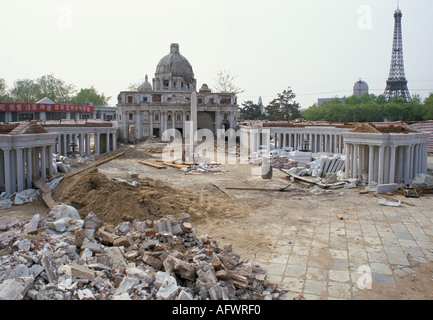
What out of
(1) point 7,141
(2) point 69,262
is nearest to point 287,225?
(2) point 69,262

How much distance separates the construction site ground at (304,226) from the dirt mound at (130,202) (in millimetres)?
44

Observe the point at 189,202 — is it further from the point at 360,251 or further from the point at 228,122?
the point at 228,122

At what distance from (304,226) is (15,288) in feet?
32.4

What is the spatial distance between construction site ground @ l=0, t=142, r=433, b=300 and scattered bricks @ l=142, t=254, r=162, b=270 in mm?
2838

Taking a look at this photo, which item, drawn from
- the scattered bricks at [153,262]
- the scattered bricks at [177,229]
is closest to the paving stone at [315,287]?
the scattered bricks at [153,262]

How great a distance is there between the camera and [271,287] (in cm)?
867

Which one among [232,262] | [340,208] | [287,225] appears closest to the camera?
[232,262]

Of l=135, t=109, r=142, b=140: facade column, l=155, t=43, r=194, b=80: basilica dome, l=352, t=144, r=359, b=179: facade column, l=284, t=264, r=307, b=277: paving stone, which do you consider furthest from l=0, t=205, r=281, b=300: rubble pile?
l=155, t=43, r=194, b=80: basilica dome

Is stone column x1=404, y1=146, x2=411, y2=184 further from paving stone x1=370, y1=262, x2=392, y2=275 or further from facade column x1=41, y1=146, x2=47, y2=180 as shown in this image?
facade column x1=41, y1=146, x2=47, y2=180

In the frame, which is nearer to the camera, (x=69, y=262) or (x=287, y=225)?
(x=69, y=262)

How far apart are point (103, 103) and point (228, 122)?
58.2 m

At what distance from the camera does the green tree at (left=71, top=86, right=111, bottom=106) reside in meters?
95.8

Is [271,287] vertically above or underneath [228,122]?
underneath

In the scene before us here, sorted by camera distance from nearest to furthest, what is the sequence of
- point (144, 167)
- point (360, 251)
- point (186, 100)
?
point (360, 251)
point (144, 167)
point (186, 100)
